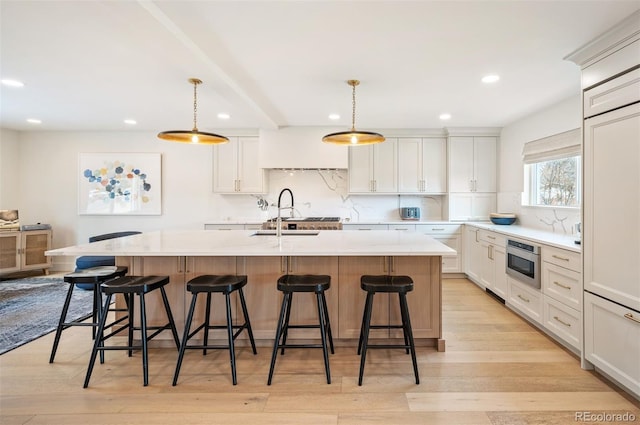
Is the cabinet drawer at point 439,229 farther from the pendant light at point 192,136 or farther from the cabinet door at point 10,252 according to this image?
the cabinet door at point 10,252

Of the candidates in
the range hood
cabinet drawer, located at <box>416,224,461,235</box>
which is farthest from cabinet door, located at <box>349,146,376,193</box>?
cabinet drawer, located at <box>416,224,461,235</box>

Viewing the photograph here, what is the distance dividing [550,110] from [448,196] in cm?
174

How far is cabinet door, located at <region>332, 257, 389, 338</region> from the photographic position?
2.59 metres

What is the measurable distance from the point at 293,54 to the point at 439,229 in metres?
3.47

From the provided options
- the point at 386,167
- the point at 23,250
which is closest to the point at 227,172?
the point at 386,167

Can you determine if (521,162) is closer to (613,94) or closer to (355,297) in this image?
(613,94)

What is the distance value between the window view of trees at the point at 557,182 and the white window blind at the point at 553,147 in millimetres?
131

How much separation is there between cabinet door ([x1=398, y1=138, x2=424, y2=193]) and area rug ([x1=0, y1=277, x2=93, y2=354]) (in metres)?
4.51

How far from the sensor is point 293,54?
258cm

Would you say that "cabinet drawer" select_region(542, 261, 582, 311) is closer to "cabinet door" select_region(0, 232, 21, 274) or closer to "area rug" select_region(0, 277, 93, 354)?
"area rug" select_region(0, 277, 93, 354)

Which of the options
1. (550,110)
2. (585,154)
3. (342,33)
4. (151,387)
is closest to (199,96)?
(342,33)

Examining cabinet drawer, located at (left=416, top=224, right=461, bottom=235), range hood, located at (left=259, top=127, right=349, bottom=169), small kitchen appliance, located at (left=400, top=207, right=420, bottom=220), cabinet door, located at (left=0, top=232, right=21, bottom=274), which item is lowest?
cabinet door, located at (left=0, top=232, right=21, bottom=274)

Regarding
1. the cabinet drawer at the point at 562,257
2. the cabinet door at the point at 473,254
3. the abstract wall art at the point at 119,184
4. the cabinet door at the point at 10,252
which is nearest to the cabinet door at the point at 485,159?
the cabinet door at the point at 473,254

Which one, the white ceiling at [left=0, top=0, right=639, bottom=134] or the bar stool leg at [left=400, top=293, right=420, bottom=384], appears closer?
the white ceiling at [left=0, top=0, right=639, bottom=134]
